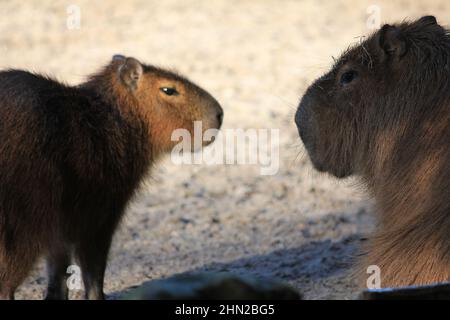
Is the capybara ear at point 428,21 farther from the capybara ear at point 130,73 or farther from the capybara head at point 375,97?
the capybara ear at point 130,73

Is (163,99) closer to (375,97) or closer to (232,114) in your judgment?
(375,97)

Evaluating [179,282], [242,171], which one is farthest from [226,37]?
[179,282]

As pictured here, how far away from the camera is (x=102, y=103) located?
5434 mm

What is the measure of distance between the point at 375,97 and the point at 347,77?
0.25 m

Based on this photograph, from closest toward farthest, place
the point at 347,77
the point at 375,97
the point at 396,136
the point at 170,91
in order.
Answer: the point at 396,136
the point at 375,97
the point at 347,77
the point at 170,91

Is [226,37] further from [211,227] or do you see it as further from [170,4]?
[211,227]

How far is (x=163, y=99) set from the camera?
575cm

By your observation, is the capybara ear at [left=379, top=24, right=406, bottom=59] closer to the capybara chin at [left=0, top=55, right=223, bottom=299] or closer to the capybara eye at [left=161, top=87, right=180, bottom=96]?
the capybara chin at [left=0, top=55, right=223, bottom=299]

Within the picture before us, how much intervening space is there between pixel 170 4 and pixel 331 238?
7.77m

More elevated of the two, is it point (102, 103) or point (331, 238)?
point (102, 103)

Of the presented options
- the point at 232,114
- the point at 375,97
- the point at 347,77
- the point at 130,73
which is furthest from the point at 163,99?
the point at 232,114

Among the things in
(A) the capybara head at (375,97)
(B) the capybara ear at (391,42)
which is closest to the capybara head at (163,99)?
(A) the capybara head at (375,97)

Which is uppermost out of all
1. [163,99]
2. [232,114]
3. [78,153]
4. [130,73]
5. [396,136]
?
[232,114]
